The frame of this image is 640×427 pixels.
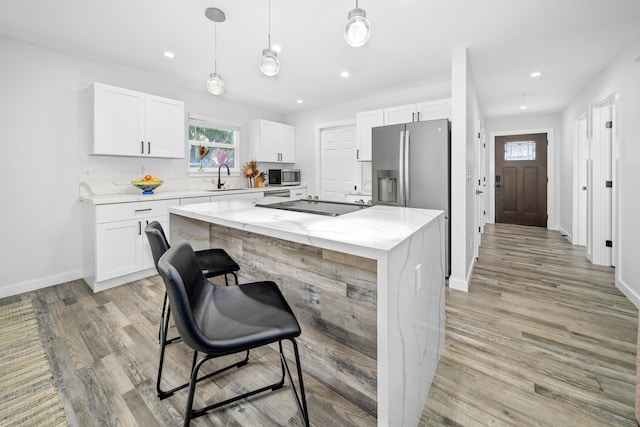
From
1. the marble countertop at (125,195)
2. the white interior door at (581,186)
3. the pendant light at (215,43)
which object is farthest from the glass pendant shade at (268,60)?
the white interior door at (581,186)

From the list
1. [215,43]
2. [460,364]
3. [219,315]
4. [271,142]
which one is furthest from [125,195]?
[460,364]

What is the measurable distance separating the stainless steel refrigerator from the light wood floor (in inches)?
41.5

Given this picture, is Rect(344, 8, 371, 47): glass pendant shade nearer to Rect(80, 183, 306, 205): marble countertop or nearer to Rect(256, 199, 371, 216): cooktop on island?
Rect(256, 199, 371, 216): cooktop on island

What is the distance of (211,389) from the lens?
156 centimetres

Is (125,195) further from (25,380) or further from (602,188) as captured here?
(602,188)

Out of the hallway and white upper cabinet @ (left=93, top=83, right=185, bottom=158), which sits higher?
white upper cabinet @ (left=93, top=83, right=185, bottom=158)

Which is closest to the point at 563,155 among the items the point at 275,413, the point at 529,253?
the point at 529,253

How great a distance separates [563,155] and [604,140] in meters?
2.30

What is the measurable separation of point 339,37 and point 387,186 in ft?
5.65

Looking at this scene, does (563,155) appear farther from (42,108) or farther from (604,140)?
(42,108)

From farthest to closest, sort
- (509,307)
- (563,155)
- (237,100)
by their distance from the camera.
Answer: (563,155), (237,100), (509,307)

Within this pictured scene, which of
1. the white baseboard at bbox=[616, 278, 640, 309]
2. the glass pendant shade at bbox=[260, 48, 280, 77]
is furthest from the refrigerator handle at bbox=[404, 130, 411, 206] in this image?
the white baseboard at bbox=[616, 278, 640, 309]

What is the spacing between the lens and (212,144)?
15.3ft

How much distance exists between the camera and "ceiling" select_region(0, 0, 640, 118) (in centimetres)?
225
